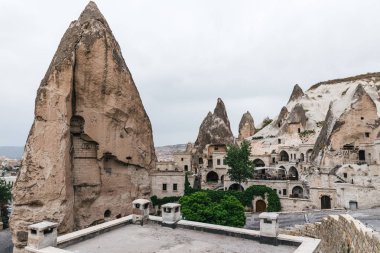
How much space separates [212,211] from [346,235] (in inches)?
674

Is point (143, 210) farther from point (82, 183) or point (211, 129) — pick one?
point (211, 129)

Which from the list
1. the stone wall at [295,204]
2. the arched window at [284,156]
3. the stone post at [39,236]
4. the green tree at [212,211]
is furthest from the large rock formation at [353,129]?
the stone post at [39,236]

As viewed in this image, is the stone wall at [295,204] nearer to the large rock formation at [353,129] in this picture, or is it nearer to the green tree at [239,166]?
the green tree at [239,166]

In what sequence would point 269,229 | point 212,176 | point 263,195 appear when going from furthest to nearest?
1. point 212,176
2. point 263,195
3. point 269,229

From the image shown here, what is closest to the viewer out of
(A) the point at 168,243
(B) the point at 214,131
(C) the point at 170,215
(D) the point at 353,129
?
(A) the point at 168,243

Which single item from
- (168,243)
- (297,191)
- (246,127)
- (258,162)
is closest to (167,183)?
(297,191)

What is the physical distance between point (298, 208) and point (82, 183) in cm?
2536

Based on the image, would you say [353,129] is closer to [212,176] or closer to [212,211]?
[212,176]

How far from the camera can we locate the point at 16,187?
24938 millimetres

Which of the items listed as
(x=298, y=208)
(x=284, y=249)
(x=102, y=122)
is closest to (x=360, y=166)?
(x=298, y=208)

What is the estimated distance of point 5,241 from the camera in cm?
3684

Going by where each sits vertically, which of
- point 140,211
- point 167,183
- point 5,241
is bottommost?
point 5,241

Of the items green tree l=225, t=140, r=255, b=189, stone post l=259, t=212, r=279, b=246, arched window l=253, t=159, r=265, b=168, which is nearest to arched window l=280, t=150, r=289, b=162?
arched window l=253, t=159, r=265, b=168

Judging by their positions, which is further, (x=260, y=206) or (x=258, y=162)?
(x=258, y=162)
